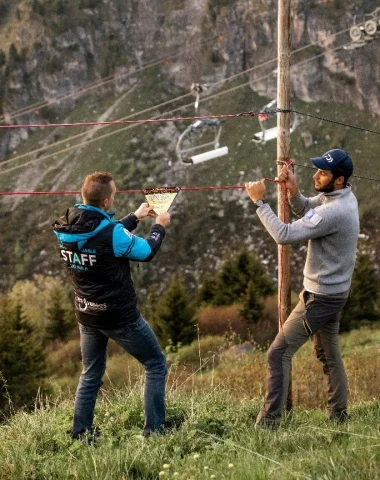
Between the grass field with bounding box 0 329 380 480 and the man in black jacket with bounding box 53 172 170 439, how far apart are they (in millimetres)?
338

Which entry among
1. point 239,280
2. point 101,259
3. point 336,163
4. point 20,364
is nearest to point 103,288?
point 101,259

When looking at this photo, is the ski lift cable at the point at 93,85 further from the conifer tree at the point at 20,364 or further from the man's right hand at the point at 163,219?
the man's right hand at the point at 163,219

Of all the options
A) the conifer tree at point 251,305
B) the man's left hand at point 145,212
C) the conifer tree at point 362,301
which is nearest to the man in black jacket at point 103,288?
the man's left hand at point 145,212

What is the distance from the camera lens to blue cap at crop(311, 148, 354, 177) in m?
4.79

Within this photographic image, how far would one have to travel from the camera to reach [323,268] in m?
4.91

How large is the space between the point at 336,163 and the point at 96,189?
1.86 meters

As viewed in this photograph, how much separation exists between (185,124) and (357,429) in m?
64.9

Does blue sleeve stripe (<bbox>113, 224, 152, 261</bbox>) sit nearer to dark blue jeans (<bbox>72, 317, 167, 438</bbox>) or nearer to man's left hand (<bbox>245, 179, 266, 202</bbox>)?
dark blue jeans (<bbox>72, 317, 167, 438</bbox>)

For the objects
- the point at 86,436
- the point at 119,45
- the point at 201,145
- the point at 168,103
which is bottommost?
the point at 168,103

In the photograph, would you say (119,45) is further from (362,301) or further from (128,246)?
(128,246)

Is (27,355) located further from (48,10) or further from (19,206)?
(48,10)

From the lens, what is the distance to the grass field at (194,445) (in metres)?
3.61

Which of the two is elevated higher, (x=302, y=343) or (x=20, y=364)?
(x=302, y=343)

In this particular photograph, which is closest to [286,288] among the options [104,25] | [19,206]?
[19,206]
